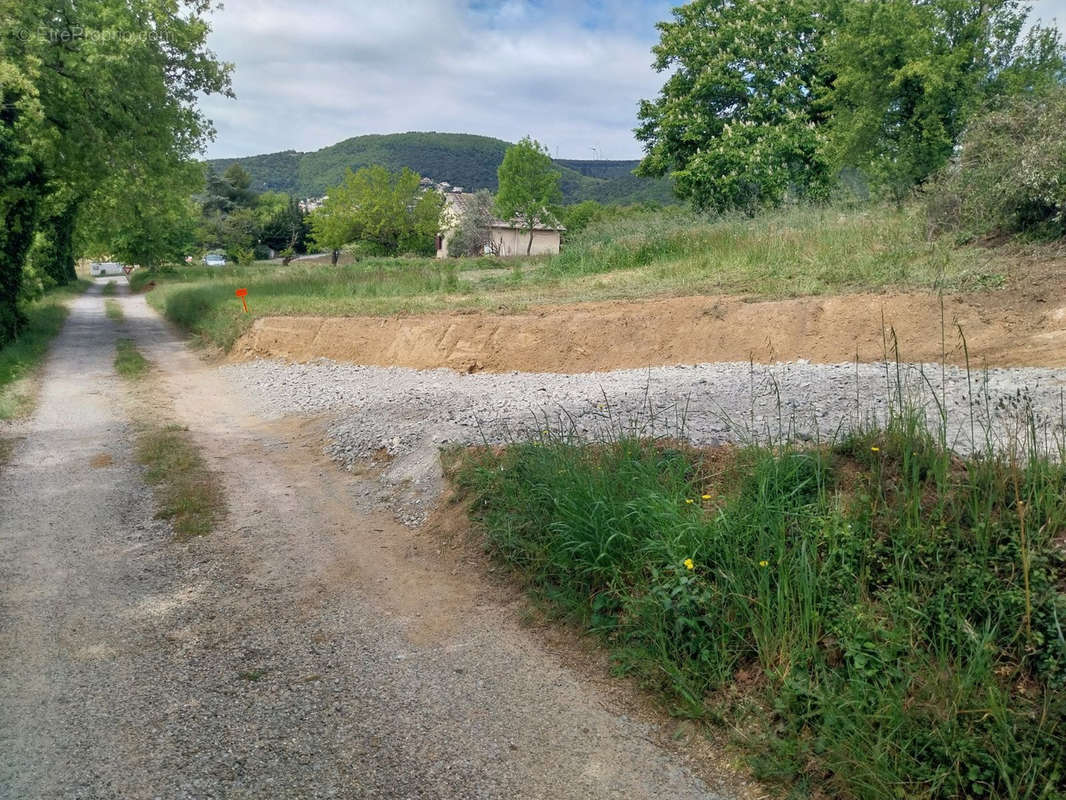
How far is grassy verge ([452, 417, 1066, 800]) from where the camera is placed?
2811 mm

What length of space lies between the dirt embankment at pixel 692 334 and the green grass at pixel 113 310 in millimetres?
16007

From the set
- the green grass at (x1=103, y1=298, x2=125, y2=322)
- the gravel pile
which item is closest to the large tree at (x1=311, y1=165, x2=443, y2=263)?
the green grass at (x1=103, y1=298, x2=125, y2=322)

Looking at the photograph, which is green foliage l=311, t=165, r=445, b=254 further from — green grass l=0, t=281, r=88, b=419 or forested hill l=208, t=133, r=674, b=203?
forested hill l=208, t=133, r=674, b=203

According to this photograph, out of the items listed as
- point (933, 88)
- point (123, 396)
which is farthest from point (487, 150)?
point (123, 396)

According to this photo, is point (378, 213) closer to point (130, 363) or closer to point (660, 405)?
point (130, 363)

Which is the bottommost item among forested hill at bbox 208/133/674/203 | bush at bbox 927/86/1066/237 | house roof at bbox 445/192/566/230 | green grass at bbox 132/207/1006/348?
green grass at bbox 132/207/1006/348

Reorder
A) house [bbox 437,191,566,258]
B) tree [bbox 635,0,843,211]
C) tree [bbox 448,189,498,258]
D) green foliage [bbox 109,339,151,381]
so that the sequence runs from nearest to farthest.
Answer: green foliage [bbox 109,339,151,381], tree [bbox 635,0,843,211], house [bbox 437,191,566,258], tree [bbox 448,189,498,258]

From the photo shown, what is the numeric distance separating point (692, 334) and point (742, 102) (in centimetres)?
2412

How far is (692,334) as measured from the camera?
452 inches

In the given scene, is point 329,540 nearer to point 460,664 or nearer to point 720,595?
point 460,664

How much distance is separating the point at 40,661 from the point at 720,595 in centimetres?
356

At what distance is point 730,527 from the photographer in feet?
12.9

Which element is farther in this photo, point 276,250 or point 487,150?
point 487,150

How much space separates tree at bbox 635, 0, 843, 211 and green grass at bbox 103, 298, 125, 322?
74.5ft
